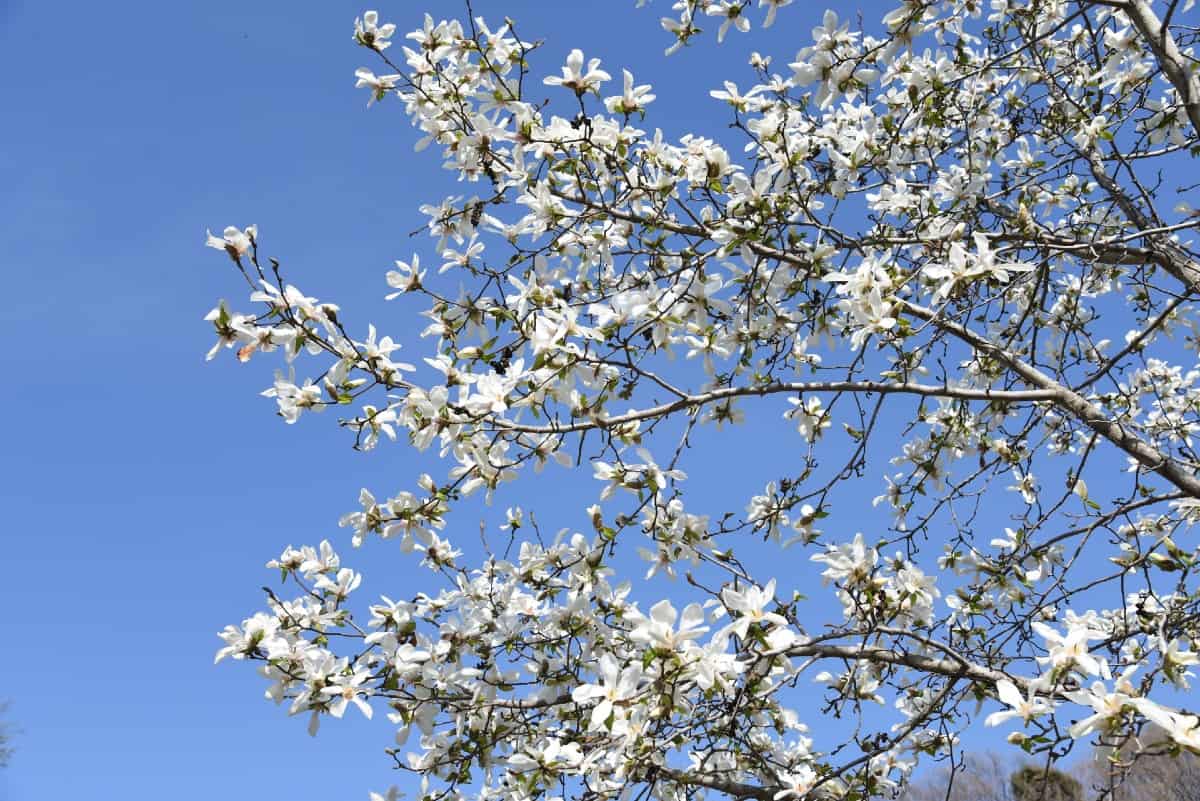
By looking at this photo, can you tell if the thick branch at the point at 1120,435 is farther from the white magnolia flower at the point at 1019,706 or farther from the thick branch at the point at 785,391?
the white magnolia flower at the point at 1019,706

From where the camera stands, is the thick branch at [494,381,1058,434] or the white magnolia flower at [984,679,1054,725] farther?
the thick branch at [494,381,1058,434]

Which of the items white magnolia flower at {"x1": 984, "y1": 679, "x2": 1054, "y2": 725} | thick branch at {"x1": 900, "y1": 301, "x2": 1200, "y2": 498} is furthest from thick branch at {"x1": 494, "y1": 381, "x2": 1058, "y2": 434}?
white magnolia flower at {"x1": 984, "y1": 679, "x2": 1054, "y2": 725}

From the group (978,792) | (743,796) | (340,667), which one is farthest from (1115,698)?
(978,792)

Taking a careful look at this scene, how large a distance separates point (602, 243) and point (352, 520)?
1438mm

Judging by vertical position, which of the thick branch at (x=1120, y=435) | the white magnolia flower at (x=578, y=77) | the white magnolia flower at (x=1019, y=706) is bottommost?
the white magnolia flower at (x=1019, y=706)

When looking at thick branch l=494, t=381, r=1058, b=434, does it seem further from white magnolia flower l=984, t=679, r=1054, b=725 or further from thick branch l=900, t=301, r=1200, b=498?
white magnolia flower l=984, t=679, r=1054, b=725

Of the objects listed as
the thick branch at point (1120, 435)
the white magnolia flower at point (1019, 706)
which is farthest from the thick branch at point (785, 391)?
the white magnolia flower at point (1019, 706)

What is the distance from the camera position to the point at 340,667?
2.97 meters

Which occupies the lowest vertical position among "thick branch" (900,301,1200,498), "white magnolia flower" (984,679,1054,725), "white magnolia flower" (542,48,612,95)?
"white magnolia flower" (984,679,1054,725)

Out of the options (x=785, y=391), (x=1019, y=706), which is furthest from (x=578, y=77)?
(x=1019, y=706)

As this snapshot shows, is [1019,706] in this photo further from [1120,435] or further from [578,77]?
[578,77]

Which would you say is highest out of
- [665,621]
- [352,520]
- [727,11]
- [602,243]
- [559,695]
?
[727,11]

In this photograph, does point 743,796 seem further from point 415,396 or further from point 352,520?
point 415,396

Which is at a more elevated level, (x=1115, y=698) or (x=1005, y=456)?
(x=1005, y=456)
